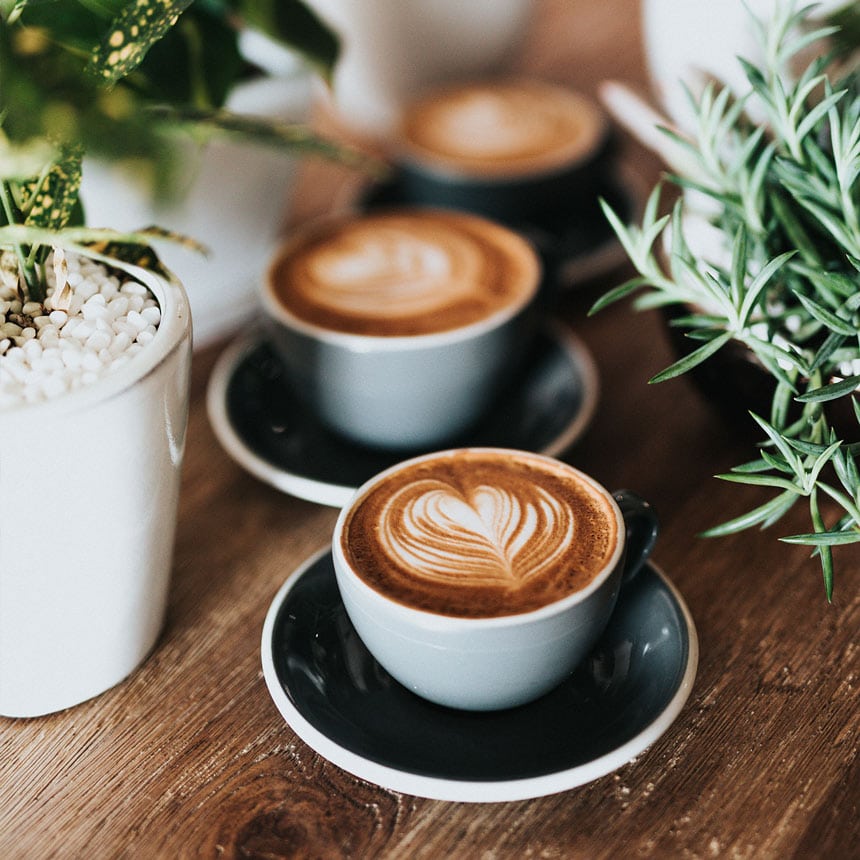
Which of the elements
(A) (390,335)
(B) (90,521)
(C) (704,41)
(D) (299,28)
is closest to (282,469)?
(A) (390,335)

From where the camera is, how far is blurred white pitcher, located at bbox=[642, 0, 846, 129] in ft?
2.50

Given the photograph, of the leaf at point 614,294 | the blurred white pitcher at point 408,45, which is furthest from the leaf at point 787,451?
the blurred white pitcher at point 408,45

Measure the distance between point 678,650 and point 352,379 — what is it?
30cm

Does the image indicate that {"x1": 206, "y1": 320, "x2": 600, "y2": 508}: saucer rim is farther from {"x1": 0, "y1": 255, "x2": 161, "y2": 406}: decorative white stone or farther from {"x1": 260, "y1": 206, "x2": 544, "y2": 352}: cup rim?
{"x1": 0, "y1": 255, "x2": 161, "y2": 406}: decorative white stone

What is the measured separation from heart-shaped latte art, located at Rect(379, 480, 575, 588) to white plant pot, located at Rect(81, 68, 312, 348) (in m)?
0.30

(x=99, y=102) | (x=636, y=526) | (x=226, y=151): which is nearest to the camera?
(x=99, y=102)

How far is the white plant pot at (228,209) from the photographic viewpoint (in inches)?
30.2

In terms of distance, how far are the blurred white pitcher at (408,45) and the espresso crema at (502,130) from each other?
0.04 metres

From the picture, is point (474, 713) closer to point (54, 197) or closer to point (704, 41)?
point (54, 197)

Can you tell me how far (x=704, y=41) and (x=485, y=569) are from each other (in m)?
0.50

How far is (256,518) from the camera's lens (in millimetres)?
718

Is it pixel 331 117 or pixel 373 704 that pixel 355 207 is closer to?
pixel 331 117

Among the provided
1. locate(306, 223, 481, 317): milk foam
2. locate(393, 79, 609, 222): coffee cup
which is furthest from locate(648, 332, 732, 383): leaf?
locate(393, 79, 609, 222): coffee cup

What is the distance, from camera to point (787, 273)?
628 mm
